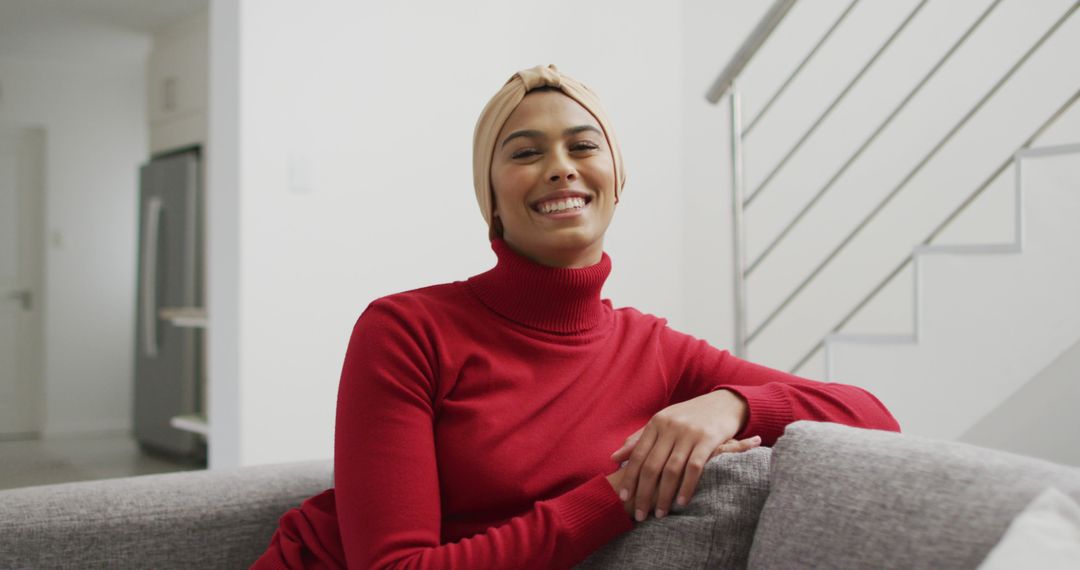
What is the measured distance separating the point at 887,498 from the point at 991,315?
1.41 m

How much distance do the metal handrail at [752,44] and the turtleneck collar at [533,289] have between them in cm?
148

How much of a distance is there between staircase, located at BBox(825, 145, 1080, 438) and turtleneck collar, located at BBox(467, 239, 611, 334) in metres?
1.23

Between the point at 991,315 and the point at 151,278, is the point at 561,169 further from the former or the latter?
the point at 151,278

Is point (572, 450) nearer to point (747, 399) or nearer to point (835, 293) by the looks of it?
point (747, 399)

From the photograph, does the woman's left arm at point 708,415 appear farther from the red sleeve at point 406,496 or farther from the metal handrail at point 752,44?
the metal handrail at point 752,44

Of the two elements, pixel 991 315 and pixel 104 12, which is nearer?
pixel 991 315

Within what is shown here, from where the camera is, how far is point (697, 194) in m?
4.07

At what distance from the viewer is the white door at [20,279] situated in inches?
254

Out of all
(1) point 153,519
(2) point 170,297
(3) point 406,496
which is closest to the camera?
(3) point 406,496

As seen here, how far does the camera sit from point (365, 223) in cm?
301

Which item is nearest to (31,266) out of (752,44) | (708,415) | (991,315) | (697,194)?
(697,194)

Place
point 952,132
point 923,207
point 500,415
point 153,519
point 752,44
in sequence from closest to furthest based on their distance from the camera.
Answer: point 500,415
point 153,519
point 952,132
point 752,44
point 923,207

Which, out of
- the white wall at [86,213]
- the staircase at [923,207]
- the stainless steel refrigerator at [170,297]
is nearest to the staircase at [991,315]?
the staircase at [923,207]

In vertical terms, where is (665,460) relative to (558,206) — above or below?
below
